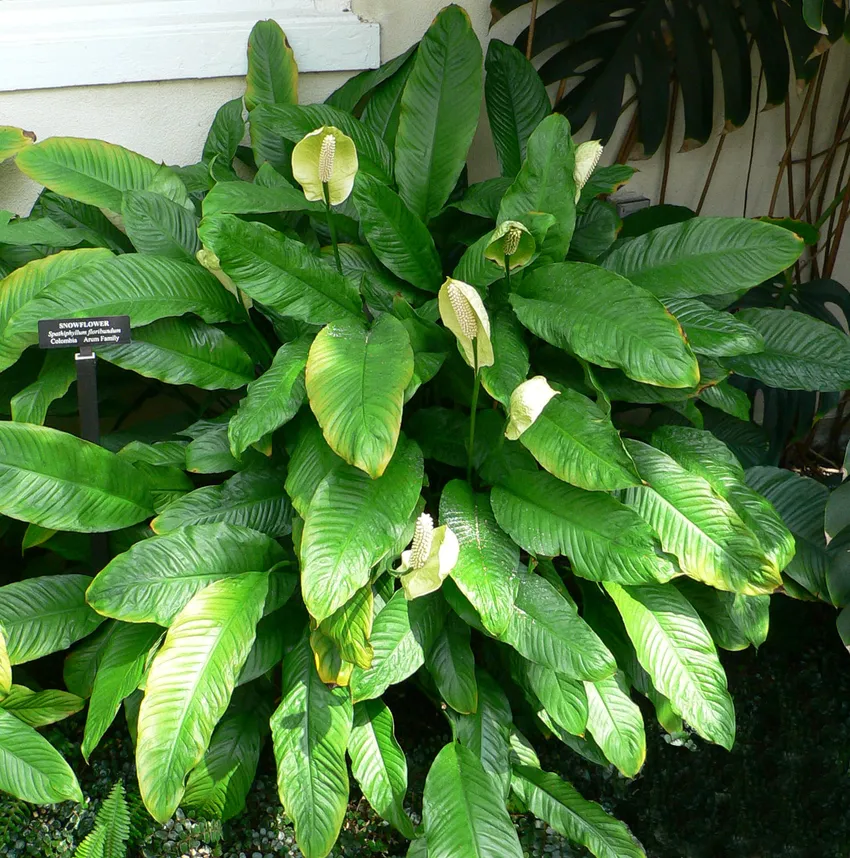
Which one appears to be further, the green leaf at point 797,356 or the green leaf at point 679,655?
the green leaf at point 797,356

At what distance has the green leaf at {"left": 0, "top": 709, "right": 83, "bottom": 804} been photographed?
1.35 meters

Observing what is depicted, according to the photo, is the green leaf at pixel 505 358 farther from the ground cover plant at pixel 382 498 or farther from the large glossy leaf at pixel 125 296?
the large glossy leaf at pixel 125 296

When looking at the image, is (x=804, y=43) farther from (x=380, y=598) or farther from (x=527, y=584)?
(x=380, y=598)

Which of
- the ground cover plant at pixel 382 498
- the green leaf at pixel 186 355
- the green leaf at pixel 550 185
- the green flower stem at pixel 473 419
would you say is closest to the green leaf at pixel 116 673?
the ground cover plant at pixel 382 498

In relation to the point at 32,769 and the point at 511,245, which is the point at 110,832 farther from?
the point at 511,245

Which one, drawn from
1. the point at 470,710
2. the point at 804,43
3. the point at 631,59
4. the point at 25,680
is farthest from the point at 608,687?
the point at 804,43

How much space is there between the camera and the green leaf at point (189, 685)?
123 centimetres

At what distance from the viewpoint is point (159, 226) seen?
1748 millimetres

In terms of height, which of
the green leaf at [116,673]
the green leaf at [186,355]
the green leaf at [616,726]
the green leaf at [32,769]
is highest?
the green leaf at [186,355]

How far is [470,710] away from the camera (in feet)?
4.87

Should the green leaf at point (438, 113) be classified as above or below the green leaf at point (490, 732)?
above

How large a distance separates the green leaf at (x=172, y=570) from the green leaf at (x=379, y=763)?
0.27m

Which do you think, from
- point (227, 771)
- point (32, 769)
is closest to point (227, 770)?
point (227, 771)

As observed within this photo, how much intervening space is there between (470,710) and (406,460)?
451mm
